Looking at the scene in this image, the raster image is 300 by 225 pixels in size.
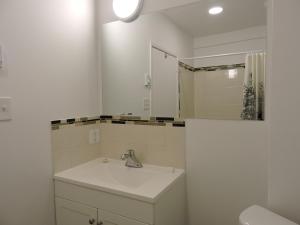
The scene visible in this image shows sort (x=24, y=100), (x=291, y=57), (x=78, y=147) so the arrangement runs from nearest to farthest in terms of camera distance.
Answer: (x=291, y=57) → (x=24, y=100) → (x=78, y=147)

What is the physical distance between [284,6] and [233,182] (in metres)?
0.92

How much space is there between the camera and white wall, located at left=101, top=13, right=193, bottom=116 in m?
1.47

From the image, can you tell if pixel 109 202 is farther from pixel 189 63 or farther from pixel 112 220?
pixel 189 63

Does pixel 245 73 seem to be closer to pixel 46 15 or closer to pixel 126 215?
pixel 126 215

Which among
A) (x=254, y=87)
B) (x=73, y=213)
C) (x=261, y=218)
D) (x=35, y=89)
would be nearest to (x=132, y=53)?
(x=35, y=89)

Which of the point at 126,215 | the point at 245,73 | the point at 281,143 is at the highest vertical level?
the point at 245,73

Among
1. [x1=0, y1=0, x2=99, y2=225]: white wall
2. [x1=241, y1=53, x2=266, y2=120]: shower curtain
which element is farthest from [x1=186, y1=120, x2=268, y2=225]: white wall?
[x1=0, y1=0, x2=99, y2=225]: white wall

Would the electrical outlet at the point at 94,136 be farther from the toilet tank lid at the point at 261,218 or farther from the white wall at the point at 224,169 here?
the toilet tank lid at the point at 261,218

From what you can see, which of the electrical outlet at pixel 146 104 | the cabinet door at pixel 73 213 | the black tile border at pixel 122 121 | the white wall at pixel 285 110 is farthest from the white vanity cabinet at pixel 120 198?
the white wall at pixel 285 110

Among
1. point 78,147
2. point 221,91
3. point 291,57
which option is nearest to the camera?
point 291,57

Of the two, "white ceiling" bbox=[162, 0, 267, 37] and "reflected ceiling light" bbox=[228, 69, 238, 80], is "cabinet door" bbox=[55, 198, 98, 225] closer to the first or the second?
"reflected ceiling light" bbox=[228, 69, 238, 80]

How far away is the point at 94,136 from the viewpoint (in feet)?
5.54

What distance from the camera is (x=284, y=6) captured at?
1035mm

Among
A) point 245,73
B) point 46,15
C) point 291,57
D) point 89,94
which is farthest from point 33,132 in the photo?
point 291,57
